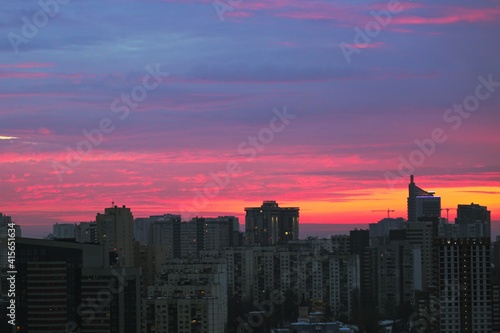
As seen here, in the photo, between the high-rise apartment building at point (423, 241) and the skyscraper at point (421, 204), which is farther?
the skyscraper at point (421, 204)

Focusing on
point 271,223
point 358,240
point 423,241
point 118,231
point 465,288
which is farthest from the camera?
point 271,223

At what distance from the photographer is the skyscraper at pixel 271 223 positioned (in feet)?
150

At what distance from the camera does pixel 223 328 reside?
24.0m

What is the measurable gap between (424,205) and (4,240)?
2032cm

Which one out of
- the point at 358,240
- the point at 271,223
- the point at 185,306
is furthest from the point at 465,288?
the point at 271,223

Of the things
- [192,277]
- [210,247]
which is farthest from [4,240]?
[210,247]

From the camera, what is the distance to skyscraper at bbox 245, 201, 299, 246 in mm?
45750

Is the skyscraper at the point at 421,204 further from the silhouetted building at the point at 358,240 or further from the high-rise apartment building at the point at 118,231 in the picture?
the high-rise apartment building at the point at 118,231

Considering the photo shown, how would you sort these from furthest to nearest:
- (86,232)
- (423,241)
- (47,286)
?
(423,241), (86,232), (47,286)

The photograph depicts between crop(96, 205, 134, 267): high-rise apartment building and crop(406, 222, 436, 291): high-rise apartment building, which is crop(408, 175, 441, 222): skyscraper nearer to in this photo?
crop(406, 222, 436, 291): high-rise apartment building

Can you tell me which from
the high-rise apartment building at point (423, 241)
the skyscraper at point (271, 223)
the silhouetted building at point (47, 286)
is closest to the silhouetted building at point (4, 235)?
the silhouetted building at point (47, 286)

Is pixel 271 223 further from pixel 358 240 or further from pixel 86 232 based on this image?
pixel 86 232

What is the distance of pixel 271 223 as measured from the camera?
4625cm

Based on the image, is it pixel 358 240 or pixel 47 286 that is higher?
pixel 358 240
